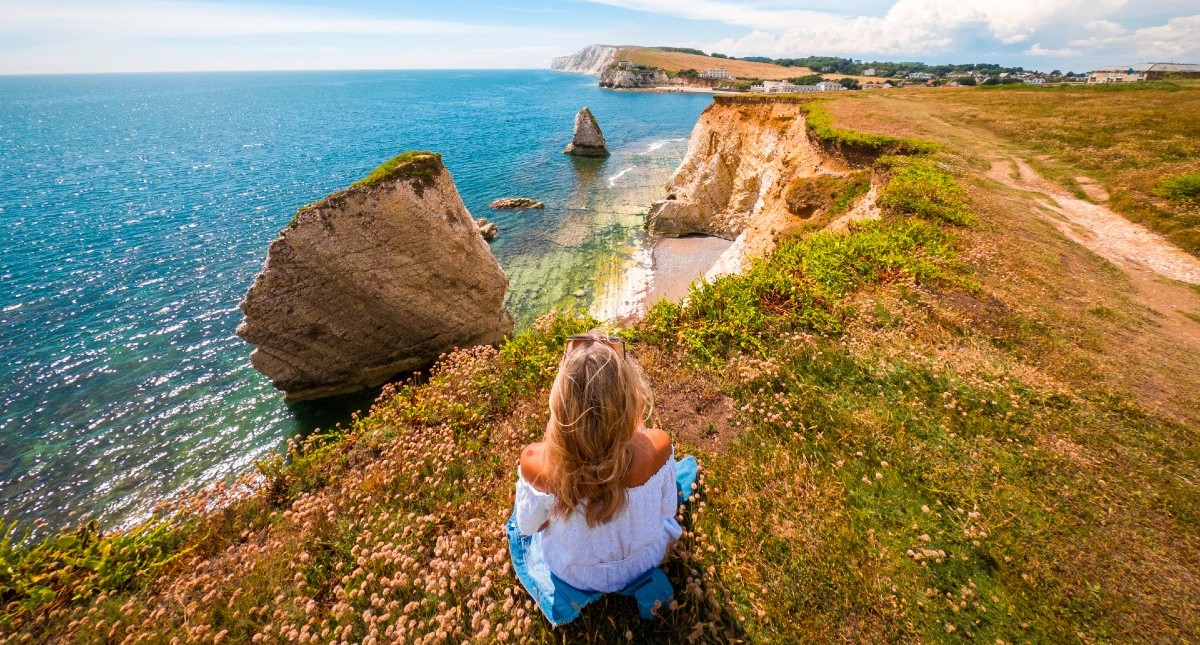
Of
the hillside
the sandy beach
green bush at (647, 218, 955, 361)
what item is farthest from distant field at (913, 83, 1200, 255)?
the sandy beach

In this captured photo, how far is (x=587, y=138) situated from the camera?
6131 cm

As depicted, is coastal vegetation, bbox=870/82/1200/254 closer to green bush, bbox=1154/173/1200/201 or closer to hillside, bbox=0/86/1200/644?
green bush, bbox=1154/173/1200/201

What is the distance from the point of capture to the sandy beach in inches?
1025

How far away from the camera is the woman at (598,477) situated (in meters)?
3.30

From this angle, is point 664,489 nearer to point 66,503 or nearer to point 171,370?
point 66,503

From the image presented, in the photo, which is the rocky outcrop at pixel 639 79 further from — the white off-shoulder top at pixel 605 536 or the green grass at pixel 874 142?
the white off-shoulder top at pixel 605 536

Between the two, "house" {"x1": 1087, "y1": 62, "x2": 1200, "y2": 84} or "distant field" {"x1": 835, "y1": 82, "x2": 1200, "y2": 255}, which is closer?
"distant field" {"x1": 835, "y1": 82, "x2": 1200, "y2": 255}

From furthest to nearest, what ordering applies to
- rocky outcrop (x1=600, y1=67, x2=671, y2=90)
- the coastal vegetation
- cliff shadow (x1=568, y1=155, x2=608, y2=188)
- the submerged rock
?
rocky outcrop (x1=600, y1=67, x2=671, y2=90)
cliff shadow (x1=568, y1=155, x2=608, y2=188)
the submerged rock
the coastal vegetation

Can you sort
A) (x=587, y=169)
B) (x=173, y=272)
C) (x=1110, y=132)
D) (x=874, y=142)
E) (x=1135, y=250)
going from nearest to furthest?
1. (x=1135, y=250)
2. (x=874, y=142)
3. (x=1110, y=132)
4. (x=173, y=272)
5. (x=587, y=169)

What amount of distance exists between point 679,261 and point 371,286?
64.1ft

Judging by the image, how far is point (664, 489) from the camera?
13.9 ft

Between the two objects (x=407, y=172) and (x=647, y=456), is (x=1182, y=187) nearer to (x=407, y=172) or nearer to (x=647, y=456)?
(x=647, y=456)

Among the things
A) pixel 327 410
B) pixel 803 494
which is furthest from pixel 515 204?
pixel 803 494

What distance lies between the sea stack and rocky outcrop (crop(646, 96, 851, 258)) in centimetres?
2499
